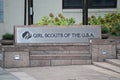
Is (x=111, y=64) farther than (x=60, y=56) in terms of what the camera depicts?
No

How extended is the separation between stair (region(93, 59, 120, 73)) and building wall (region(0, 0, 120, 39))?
5.82 meters

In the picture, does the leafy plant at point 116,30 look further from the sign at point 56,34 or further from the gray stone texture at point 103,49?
the gray stone texture at point 103,49

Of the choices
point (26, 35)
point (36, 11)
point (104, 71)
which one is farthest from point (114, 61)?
point (36, 11)

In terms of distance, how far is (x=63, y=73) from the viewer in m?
16.3

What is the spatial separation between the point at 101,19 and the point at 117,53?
10.5 ft

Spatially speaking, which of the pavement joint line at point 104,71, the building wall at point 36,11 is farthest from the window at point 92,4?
the pavement joint line at point 104,71

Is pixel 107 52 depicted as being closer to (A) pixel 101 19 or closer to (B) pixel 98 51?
(B) pixel 98 51

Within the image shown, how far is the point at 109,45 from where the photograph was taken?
18719mm

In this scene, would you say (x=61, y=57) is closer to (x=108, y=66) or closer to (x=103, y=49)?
(x=103, y=49)

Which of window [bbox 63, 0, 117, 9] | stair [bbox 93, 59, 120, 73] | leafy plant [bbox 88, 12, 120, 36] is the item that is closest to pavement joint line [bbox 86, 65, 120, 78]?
stair [bbox 93, 59, 120, 73]

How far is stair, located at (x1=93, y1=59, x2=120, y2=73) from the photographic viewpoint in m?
16.9

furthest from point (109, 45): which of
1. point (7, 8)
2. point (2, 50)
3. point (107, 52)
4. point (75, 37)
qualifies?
point (7, 8)

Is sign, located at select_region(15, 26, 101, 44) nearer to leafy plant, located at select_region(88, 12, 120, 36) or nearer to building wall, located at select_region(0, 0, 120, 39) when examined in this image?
leafy plant, located at select_region(88, 12, 120, 36)

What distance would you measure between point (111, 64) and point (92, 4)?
6935mm
